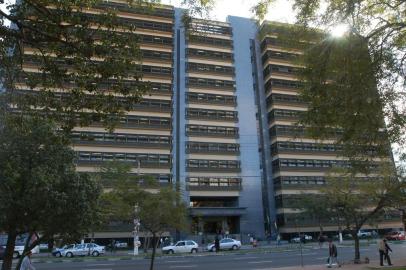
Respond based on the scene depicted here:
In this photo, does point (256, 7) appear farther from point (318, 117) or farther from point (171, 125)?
point (171, 125)

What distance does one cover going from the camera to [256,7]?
11484 mm

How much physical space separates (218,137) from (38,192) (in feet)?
178

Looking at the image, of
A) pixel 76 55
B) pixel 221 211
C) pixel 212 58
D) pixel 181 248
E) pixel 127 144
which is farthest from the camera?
pixel 212 58

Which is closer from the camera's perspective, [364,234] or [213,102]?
[364,234]

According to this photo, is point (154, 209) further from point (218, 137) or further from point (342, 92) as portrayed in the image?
point (218, 137)

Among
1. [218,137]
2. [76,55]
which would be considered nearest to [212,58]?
[218,137]

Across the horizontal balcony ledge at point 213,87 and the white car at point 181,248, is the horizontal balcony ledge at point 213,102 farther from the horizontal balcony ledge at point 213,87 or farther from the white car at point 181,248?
the white car at point 181,248

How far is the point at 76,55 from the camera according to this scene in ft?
29.0

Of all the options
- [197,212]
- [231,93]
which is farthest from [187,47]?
[197,212]

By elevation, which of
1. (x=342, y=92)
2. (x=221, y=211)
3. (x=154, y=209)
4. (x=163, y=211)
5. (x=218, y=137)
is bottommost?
(x=163, y=211)

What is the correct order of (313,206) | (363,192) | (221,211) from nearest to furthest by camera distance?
(363,192) → (313,206) → (221,211)

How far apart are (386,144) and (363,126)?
2525 mm

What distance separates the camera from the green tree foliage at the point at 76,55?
26.8 feet

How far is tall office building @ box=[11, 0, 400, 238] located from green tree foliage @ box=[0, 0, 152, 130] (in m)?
56.5
